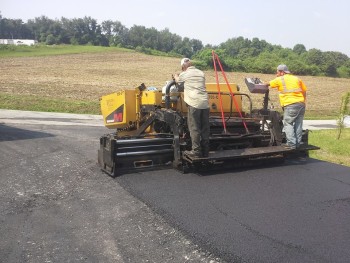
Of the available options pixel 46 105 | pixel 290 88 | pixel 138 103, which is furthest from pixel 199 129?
pixel 46 105

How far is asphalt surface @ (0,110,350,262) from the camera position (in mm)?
3326

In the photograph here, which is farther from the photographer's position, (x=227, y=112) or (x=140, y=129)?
(x=227, y=112)

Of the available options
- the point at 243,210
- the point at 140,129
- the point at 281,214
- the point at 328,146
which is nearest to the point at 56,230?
the point at 243,210

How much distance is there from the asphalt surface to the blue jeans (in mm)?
393

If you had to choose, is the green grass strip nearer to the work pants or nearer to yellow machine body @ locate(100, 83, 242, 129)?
yellow machine body @ locate(100, 83, 242, 129)

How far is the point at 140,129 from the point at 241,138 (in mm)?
1618

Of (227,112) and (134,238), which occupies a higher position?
(227,112)

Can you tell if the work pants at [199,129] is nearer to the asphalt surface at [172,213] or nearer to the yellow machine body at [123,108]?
the asphalt surface at [172,213]

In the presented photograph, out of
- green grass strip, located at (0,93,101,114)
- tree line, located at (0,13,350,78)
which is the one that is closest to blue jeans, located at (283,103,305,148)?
green grass strip, located at (0,93,101,114)

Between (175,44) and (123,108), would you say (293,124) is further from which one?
(175,44)

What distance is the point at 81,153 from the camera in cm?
720

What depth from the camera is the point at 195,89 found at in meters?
5.71

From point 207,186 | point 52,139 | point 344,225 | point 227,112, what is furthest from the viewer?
point 52,139

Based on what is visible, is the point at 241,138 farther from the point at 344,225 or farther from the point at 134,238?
the point at 134,238
